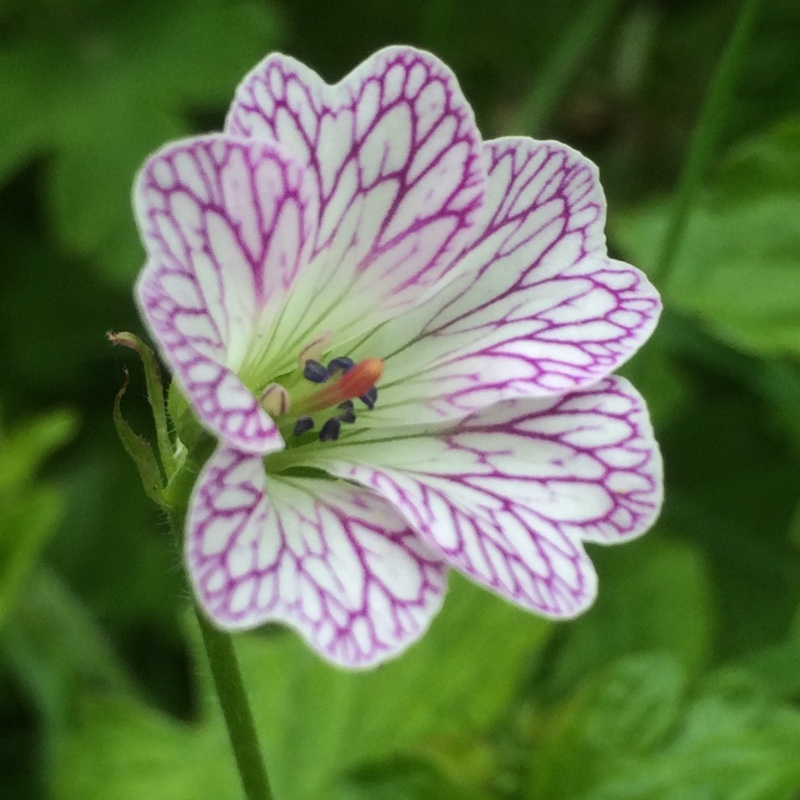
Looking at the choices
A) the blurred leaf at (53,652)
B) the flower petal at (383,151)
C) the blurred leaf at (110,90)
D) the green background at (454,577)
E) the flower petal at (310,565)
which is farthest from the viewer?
the blurred leaf at (110,90)

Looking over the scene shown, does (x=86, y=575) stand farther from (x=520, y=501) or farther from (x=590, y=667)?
(x=520, y=501)

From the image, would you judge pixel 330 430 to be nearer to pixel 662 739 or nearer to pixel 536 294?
pixel 536 294

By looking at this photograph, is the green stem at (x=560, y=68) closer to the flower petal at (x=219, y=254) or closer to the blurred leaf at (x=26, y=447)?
the blurred leaf at (x=26, y=447)

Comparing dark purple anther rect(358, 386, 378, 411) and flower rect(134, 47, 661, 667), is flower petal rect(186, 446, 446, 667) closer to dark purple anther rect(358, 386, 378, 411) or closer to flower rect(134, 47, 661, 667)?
flower rect(134, 47, 661, 667)

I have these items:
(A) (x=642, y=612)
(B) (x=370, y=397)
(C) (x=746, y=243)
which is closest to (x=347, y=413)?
(B) (x=370, y=397)

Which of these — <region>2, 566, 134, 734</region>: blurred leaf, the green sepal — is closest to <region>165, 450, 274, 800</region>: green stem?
the green sepal

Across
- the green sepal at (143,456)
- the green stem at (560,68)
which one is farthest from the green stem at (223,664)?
the green stem at (560,68)
